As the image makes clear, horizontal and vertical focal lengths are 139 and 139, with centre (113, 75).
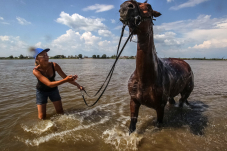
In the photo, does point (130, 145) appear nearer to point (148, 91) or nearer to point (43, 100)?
point (148, 91)

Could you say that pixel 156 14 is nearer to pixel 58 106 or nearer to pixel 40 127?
pixel 58 106

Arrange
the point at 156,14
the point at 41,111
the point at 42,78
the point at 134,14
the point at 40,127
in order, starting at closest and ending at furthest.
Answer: the point at 134,14 < the point at 156,14 < the point at 42,78 < the point at 40,127 < the point at 41,111

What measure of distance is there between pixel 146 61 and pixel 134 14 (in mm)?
934

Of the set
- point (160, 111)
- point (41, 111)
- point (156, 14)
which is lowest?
point (41, 111)

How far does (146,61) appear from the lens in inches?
107

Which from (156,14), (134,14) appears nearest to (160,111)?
(156,14)

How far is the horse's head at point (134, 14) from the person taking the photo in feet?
6.78

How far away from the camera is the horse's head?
2.07m

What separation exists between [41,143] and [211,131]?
4.27 metres

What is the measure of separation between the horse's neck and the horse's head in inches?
10.5

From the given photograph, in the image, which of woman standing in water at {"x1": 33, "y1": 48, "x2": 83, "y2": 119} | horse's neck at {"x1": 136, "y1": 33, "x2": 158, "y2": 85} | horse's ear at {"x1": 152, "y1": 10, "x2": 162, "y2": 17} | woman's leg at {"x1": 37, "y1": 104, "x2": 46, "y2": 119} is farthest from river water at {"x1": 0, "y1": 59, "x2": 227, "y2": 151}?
horse's ear at {"x1": 152, "y1": 10, "x2": 162, "y2": 17}

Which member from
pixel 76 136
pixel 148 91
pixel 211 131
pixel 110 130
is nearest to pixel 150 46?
pixel 148 91

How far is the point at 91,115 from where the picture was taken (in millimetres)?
4824

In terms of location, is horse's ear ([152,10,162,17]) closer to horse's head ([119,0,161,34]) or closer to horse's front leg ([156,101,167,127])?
horse's head ([119,0,161,34])
